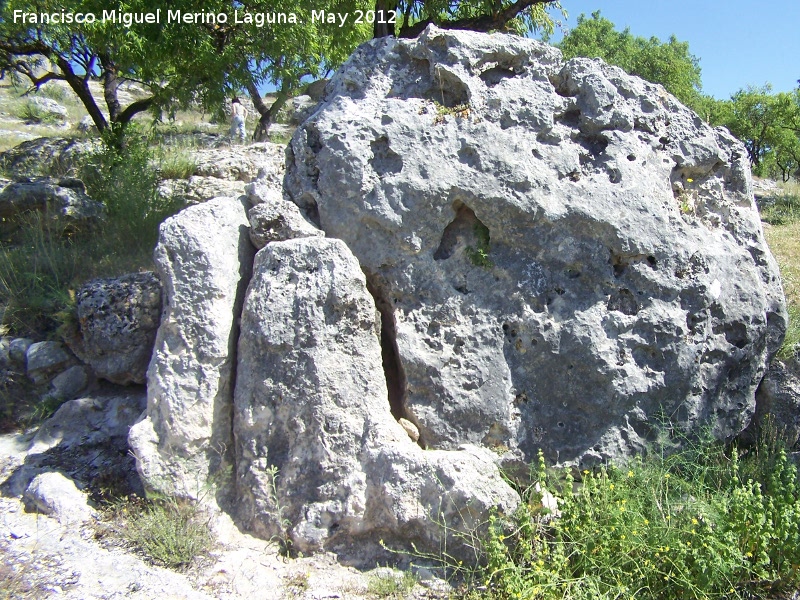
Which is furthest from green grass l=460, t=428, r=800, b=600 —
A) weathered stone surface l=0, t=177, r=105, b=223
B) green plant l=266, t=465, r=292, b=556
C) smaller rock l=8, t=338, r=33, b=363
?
weathered stone surface l=0, t=177, r=105, b=223

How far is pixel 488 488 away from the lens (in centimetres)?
368

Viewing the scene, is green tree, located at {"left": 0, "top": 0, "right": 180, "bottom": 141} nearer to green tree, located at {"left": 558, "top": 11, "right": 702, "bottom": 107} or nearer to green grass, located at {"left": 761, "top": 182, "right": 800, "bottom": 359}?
green grass, located at {"left": 761, "top": 182, "right": 800, "bottom": 359}

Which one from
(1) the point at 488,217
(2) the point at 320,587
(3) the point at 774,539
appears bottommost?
(2) the point at 320,587

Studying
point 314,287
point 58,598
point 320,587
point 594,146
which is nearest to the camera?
point 58,598

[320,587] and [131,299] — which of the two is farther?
[131,299]

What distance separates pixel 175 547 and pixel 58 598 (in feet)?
1.93

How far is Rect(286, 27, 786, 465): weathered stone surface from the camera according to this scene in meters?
4.29

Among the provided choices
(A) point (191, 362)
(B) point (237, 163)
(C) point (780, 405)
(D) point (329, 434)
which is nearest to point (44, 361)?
(A) point (191, 362)

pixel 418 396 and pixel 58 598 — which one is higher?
pixel 418 396

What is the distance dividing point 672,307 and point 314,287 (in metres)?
2.39

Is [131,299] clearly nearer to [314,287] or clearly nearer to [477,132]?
[314,287]

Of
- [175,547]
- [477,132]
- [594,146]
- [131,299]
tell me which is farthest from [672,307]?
[131,299]

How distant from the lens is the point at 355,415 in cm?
393

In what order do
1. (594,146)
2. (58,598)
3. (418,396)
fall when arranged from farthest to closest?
(594,146) < (418,396) < (58,598)
